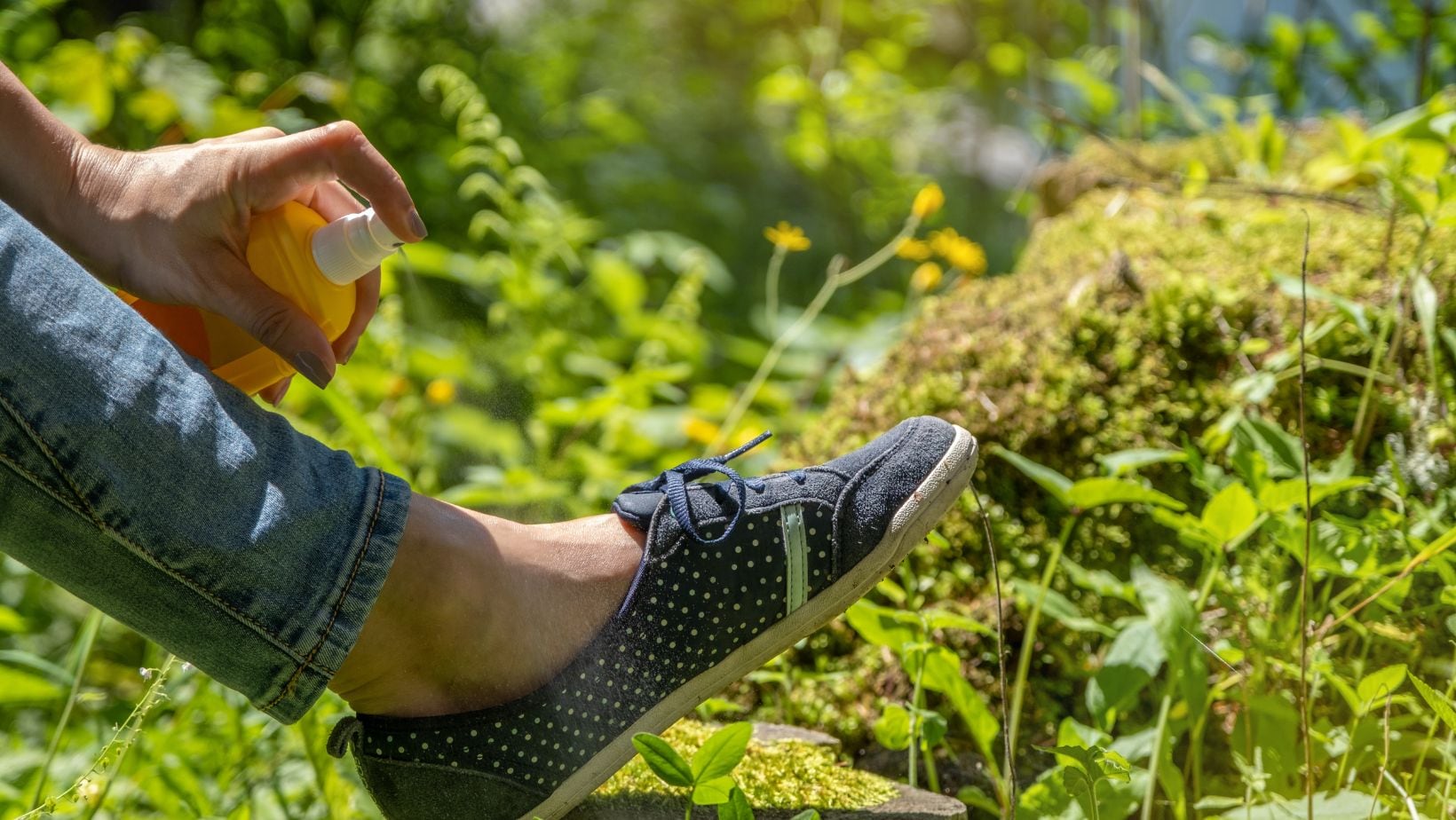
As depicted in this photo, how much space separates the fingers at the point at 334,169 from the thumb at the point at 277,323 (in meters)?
0.08

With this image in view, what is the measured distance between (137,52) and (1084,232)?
2215mm

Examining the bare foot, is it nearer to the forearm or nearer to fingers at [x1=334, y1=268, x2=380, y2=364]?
fingers at [x1=334, y1=268, x2=380, y2=364]

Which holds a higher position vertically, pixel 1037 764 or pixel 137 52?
pixel 137 52

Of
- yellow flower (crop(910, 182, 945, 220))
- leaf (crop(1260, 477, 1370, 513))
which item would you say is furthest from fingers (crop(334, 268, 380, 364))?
yellow flower (crop(910, 182, 945, 220))

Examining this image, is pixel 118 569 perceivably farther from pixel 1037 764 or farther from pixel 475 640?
pixel 1037 764

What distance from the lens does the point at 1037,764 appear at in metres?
1.28

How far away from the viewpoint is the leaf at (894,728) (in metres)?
1.14

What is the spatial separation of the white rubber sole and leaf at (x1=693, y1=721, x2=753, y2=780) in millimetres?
180

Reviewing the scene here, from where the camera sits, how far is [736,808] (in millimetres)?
894

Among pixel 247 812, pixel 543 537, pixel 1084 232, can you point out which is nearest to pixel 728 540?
pixel 543 537

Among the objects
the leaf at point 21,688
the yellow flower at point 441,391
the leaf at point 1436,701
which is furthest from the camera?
the yellow flower at point 441,391

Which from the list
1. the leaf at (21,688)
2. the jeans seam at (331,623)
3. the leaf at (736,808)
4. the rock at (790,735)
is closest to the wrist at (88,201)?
the jeans seam at (331,623)

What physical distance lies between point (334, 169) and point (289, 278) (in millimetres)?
122

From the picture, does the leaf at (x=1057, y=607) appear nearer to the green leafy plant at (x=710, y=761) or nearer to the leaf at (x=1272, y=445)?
the leaf at (x=1272, y=445)
